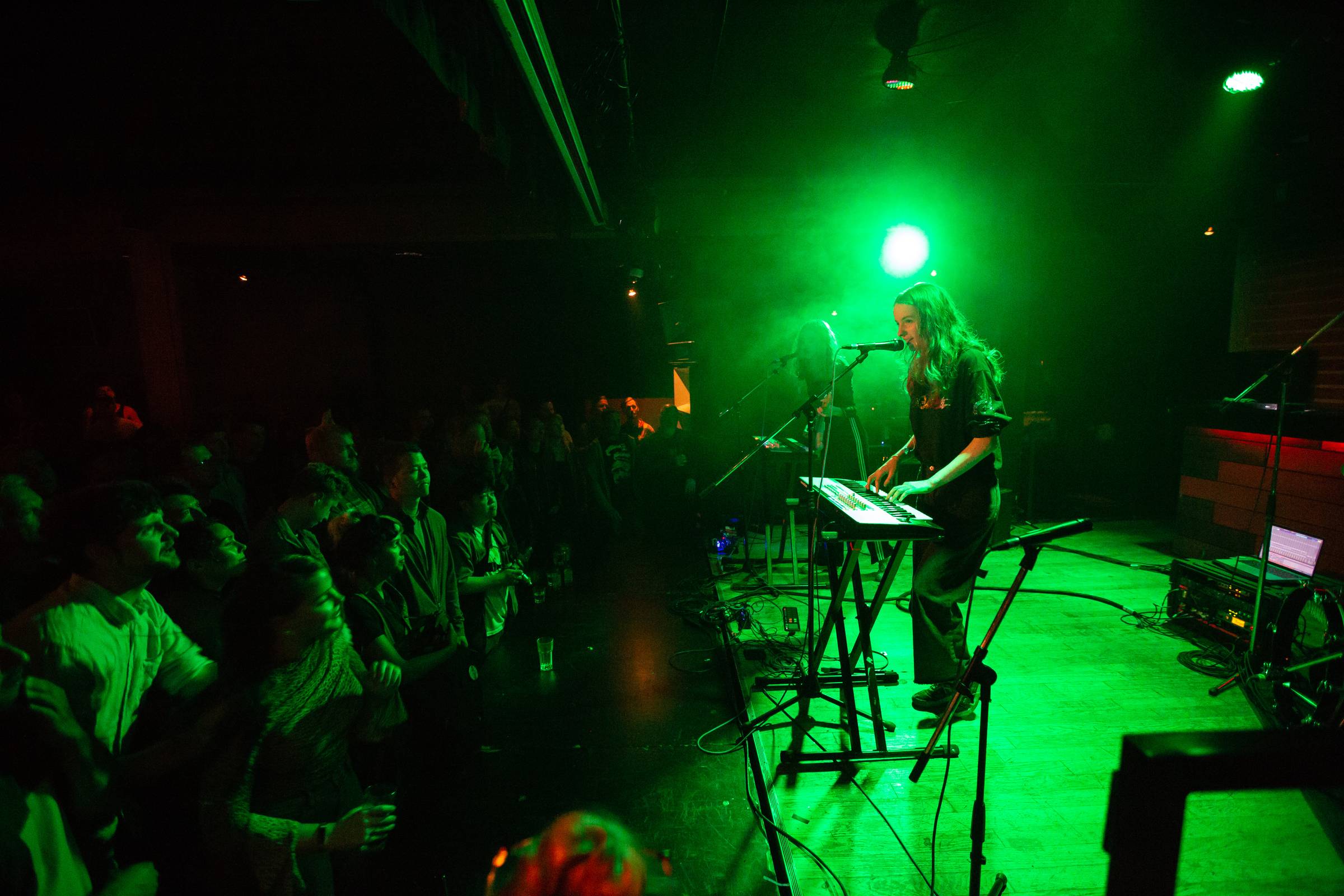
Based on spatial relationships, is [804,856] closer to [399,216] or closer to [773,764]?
[773,764]

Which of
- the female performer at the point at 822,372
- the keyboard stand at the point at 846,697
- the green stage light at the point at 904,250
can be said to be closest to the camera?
the keyboard stand at the point at 846,697

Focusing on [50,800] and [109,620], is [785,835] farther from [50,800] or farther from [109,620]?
[109,620]

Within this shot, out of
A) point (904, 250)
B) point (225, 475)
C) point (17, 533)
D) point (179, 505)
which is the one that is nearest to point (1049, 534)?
point (179, 505)

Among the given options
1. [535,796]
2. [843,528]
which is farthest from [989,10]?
[535,796]

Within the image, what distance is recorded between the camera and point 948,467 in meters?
2.73

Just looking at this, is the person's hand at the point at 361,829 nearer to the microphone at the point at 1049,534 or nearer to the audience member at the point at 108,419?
the microphone at the point at 1049,534

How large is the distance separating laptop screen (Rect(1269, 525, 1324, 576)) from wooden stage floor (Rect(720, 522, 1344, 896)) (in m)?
0.78

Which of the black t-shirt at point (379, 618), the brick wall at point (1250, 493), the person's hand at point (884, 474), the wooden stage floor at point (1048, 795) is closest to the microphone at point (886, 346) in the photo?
the person's hand at point (884, 474)

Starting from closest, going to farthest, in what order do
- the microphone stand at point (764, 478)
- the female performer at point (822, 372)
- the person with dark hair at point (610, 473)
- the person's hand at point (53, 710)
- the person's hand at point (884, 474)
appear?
the person's hand at point (53, 710), the person's hand at point (884, 474), the female performer at point (822, 372), the microphone stand at point (764, 478), the person with dark hair at point (610, 473)

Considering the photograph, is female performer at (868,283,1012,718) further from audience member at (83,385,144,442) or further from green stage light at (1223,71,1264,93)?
audience member at (83,385,144,442)

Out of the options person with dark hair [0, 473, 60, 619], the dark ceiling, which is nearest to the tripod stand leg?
the dark ceiling

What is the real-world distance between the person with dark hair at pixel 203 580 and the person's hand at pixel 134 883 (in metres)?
0.84

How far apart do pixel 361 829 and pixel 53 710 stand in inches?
28.8

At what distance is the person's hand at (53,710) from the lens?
135 centimetres
